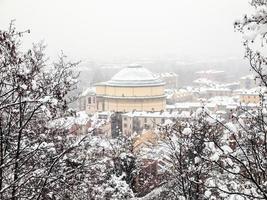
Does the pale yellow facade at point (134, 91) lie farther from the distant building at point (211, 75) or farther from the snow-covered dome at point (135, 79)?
the distant building at point (211, 75)

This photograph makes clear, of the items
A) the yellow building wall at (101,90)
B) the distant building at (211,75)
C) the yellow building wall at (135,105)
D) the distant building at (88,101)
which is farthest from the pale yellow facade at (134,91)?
the distant building at (211,75)

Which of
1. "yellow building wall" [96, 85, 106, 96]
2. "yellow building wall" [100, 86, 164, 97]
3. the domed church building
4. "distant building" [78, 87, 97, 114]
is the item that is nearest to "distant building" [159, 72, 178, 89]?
"distant building" [78, 87, 97, 114]

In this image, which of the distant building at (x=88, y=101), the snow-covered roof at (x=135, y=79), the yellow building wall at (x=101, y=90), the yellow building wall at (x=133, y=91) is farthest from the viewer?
the distant building at (x=88, y=101)

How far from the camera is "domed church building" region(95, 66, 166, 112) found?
48.7m

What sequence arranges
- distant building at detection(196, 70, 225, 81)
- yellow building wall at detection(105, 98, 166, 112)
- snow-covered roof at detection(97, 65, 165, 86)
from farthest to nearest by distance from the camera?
distant building at detection(196, 70, 225, 81) < snow-covered roof at detection(97, 65, 165, 86) < yellow building wall at detection(105, 98, 166, 112)

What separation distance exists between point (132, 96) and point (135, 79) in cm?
293

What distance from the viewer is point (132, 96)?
48812 millimetres

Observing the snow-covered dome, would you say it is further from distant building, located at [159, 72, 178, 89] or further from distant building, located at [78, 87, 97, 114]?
distant building, located at [159, 72, 178, 89]

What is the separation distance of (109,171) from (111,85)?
36.4 metres

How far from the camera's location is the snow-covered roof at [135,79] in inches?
1970

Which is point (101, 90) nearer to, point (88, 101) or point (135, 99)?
point (88, 101)

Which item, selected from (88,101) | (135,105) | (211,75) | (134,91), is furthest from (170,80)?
(135,105)

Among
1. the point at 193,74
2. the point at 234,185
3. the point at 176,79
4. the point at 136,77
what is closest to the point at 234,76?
the point at 193,74

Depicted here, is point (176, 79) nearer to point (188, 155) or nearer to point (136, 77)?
point (136, 77)
